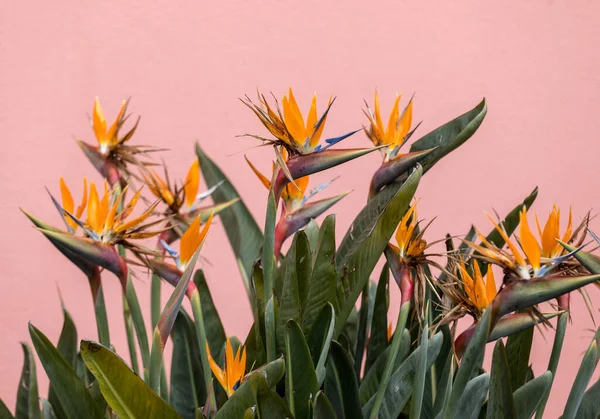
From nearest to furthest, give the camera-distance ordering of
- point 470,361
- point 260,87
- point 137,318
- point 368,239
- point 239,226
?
1. point 470,361
2. point 368,239
3. point 137,318
4. point 239,226
5. point 260,87

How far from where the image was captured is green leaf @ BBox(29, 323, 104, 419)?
2.02ft

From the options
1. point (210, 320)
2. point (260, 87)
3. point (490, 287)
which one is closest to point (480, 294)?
point (490, 287)

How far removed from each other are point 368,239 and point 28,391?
0.42 metres

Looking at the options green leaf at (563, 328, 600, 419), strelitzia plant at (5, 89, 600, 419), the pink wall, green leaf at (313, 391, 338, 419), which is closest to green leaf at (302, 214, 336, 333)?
strelitzia plant at (5, 89, 600, 419)

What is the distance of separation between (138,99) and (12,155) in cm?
28

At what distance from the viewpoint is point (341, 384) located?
0.65 metres

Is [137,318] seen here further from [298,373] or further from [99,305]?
[298,373]

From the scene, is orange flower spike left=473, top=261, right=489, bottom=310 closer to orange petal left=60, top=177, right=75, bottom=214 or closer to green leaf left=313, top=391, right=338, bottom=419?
green leaf left=313, top=391, right=338, bottom=419

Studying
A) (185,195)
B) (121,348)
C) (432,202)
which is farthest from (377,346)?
(121,348)

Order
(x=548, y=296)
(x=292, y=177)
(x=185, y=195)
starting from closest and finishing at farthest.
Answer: (x=548, y=296)
(x=292, y=177)
(x=185, y=195)

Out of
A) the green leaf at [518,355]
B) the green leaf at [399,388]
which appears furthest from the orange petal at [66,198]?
the green leaf at [518,355]

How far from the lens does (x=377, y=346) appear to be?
79 cm

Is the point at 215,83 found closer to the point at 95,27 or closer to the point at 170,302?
the point at 95,27

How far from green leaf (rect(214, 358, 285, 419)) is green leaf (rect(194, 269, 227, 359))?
0.23m
